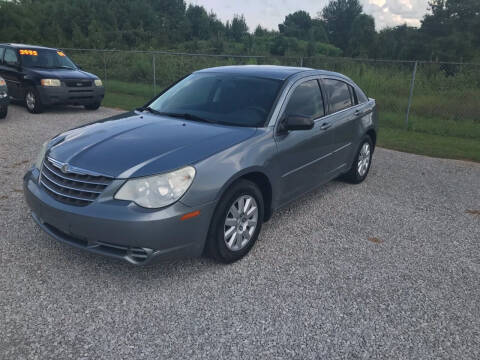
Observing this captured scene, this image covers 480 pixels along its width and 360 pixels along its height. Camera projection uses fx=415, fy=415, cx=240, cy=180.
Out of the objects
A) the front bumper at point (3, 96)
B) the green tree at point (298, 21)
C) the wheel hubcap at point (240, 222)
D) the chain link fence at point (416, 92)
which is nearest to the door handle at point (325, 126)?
the wheel hubcap at point (240, 222)

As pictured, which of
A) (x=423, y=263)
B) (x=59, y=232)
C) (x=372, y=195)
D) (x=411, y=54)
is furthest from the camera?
(x=411, y=54)

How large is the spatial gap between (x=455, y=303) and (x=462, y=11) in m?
44.9

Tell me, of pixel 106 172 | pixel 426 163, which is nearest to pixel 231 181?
pixel 106 172

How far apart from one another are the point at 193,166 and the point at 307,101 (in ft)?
6.45

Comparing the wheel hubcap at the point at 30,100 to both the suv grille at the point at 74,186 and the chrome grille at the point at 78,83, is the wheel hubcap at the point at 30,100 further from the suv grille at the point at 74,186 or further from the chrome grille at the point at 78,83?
the suv grille at the point at 74,186

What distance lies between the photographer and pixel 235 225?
3660mm

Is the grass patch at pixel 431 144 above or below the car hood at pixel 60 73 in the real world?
below

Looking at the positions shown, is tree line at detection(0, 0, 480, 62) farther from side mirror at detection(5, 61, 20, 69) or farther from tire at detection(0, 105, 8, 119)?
tire at detection(0, 105, 8, 119)

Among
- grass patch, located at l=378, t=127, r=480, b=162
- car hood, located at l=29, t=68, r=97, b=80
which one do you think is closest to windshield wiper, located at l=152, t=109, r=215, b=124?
grass patch, located at l=378, t=127, r=480, b=162

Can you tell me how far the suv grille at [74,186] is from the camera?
123 inches

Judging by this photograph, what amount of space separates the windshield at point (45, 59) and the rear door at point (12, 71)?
23cm

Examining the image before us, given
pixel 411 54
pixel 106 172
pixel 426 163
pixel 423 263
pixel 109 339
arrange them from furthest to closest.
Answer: pixel 411 54, pixel 426 163, pixel 423 263, pixel 106 172, pixel 109 339

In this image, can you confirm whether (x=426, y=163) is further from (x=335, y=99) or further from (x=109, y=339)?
(x=109, y=339)

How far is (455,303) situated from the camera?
10.7ft
